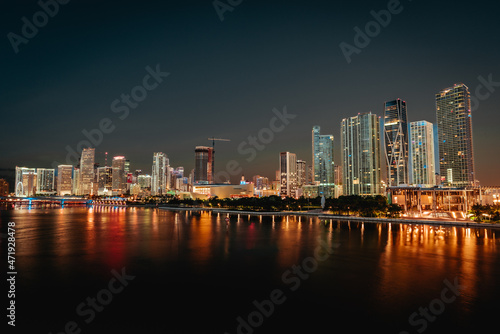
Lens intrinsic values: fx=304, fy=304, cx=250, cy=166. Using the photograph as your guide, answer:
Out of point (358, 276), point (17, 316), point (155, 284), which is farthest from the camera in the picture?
point (358, 276)

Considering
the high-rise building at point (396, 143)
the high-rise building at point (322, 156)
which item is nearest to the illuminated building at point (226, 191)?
the high-rise building at point (396, 143)

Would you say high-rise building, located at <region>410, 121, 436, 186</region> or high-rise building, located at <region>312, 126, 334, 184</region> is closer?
high-rise building, located at <region>410, 121, 436, 186</region>

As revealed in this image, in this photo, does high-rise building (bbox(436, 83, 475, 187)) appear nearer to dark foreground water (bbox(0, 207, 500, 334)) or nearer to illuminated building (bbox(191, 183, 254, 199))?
illuminated building (bbox(191, 183, 254, 199))

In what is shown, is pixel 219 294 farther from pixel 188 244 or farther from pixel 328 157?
pixel 328 157

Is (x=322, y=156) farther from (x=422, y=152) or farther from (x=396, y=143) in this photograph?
(x=422, y=152)

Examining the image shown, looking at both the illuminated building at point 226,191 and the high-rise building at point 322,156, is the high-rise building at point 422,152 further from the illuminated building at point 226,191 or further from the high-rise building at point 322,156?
the illuminated building at point 226,191

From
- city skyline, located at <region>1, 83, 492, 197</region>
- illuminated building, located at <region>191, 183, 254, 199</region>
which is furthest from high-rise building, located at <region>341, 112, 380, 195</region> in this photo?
illuminated building, located at <region>191, 183, 254, 199</region>

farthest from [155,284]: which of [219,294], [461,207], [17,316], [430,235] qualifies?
[461,207]
